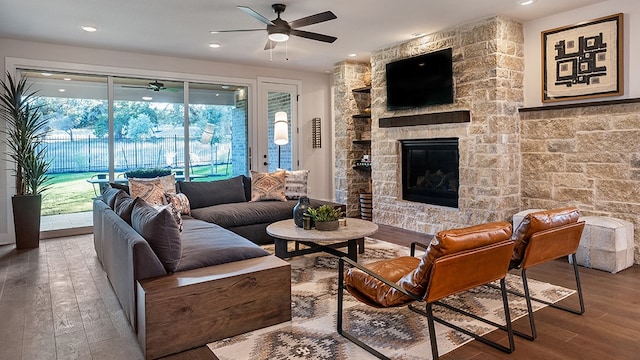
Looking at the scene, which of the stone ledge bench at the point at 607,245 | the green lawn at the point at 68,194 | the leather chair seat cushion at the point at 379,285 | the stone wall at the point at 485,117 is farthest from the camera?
the green lawn at the point at 68,194

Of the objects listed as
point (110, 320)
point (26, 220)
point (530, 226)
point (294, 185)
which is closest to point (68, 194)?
point (26, 220)

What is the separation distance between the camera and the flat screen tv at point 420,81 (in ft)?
16.6

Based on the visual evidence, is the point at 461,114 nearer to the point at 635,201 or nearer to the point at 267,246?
the point at 635,201

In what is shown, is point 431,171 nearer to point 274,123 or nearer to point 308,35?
point 308,35

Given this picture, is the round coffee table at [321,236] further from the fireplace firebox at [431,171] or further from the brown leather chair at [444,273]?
the fireplace firebox at [431,171]

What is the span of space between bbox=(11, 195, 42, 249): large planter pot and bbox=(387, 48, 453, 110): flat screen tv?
15.7 ft

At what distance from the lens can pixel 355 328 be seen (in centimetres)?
260

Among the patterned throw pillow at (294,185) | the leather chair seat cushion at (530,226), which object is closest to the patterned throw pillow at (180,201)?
the patterned throw pillow at (294,185)

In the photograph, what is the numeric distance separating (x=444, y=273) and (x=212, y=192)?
3.90 metres

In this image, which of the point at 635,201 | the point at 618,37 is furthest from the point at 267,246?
the point at 618,37

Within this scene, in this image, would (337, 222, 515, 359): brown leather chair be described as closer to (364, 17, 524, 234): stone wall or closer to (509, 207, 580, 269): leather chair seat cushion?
(509, 207, 580, 269): leather chair seat cushion

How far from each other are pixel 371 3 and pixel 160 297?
11.0ft

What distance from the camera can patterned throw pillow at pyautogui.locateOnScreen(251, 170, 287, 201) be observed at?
5.39m

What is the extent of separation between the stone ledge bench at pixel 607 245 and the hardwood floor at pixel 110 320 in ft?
0.31
